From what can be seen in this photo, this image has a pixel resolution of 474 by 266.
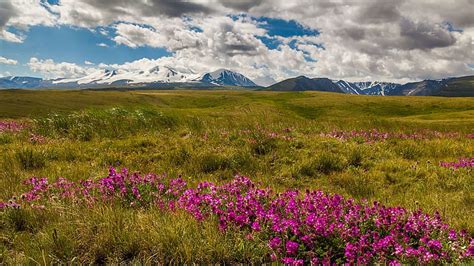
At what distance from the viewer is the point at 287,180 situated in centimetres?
855

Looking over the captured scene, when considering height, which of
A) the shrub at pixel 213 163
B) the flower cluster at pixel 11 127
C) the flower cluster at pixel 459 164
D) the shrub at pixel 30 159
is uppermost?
the flower cluster at pixel 11 127

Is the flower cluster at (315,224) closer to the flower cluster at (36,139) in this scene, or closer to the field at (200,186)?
the field at (200,186)

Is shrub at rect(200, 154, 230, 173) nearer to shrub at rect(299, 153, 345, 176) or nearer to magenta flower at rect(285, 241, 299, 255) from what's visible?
shrub at rect(299, 153, 345, 176)

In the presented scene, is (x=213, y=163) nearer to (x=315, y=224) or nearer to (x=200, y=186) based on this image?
(x=200, y=186)

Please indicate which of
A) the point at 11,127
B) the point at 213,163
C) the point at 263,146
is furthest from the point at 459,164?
the point at 11,127

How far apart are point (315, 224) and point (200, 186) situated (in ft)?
9.28

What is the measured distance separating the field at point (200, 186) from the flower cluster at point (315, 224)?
0.03 metres

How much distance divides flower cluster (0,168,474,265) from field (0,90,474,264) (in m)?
0.03

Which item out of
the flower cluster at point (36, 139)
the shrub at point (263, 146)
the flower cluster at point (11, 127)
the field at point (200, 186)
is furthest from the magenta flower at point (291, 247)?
the flower cluster at point (11, 127)

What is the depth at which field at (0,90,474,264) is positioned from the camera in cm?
417

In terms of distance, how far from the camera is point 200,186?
21.8 ft

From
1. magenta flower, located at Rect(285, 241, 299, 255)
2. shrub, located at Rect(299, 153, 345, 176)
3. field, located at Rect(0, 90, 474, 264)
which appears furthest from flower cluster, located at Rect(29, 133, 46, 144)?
magenta flower, located at Rect(285, 241, 299, 255)

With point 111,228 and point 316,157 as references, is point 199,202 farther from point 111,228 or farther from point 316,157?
point 316,157

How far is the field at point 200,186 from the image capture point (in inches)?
164
